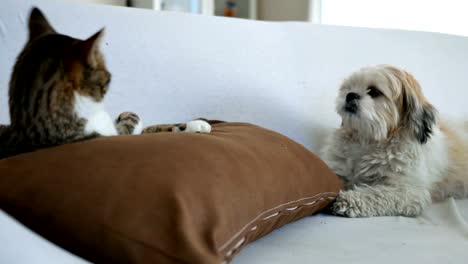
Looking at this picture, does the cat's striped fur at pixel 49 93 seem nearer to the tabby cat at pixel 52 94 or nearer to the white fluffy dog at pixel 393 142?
the tabby cat at pixel 52 94

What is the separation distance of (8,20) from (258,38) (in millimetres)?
841

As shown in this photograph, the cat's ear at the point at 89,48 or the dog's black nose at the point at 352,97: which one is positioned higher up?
Answer: the cat's ear at the point at 89,48

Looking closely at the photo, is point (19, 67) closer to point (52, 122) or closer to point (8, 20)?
point (52, 122)

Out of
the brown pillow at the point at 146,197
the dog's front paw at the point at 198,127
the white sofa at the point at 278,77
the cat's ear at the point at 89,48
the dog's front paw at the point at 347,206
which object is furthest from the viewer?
the dog's front paw at the point at 347,206

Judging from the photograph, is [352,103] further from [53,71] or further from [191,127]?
[53,71]

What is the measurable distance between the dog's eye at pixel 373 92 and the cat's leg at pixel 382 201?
11.9 inches

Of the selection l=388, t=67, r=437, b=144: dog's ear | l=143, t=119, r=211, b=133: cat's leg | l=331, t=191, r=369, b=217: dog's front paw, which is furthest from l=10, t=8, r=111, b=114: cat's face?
l=388, t=67, r=437, b=144: dog's ear

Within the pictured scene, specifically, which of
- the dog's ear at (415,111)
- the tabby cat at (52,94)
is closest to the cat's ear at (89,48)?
the tabby cat at (52,94)

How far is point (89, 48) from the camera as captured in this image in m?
0.87

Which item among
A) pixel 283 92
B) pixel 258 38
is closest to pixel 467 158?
pixel 283 92

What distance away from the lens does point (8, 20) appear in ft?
3.97

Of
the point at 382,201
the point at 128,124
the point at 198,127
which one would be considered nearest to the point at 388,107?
the point at 382,201

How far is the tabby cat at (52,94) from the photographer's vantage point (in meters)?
0.88

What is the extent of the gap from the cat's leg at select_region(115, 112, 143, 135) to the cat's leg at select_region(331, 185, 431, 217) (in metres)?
0.57
